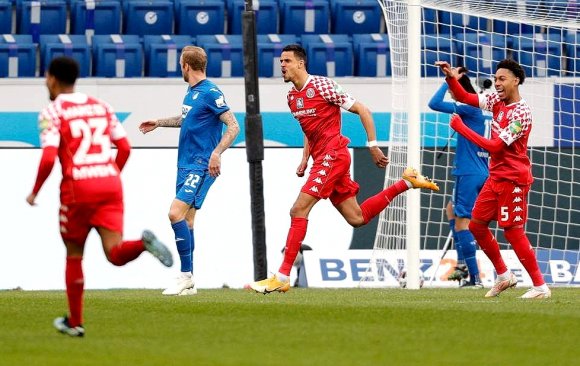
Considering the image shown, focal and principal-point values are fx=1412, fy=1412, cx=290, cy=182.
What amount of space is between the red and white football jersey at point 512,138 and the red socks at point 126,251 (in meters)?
3.90

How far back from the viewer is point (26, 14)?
19891 mm

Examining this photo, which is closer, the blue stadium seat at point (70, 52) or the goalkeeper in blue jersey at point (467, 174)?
the goalkeeper in blue jersey at point (467, 174)

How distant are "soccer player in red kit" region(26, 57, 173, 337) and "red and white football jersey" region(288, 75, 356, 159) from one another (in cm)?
342

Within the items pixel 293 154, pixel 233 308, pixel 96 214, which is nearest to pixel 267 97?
pixel 293 154

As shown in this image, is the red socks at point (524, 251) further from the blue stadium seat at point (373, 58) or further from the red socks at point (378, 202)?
the blue stadium seat at point (373, 58)

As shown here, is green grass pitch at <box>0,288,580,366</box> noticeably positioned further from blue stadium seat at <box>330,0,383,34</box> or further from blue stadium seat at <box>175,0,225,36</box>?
blue stadium seat at <box>330,0,383,34</box>

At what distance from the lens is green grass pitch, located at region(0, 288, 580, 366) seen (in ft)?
23.1

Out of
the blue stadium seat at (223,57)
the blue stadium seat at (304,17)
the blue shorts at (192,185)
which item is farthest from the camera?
the blue stadium seat at (304,17)

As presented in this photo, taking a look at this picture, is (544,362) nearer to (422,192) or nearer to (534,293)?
(534,293)

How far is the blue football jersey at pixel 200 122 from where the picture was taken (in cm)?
1200

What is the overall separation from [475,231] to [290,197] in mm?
4780

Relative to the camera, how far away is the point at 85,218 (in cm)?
815

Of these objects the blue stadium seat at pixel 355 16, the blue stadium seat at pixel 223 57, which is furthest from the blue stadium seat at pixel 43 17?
the blue stadium seat at pixel 355 16

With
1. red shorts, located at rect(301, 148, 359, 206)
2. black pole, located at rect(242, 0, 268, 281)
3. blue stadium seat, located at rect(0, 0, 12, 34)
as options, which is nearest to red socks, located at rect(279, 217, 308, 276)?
red shorts, located at rect(301, 148, 359, 206)
